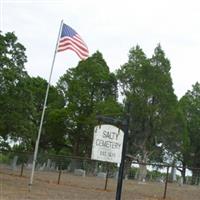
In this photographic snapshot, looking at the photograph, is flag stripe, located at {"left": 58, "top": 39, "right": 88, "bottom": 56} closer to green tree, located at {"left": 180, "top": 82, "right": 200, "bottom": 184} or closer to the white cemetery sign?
the white cemetery sign

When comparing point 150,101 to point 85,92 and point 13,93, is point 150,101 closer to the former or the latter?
point 85,92

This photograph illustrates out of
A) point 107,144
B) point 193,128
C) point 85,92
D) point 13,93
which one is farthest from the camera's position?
point 193,128

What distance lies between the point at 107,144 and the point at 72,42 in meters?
12.5

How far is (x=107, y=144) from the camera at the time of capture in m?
7.33

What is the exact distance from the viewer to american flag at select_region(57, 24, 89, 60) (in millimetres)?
19000

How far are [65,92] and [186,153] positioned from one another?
51.1ft

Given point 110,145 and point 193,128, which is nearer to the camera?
point 110,145

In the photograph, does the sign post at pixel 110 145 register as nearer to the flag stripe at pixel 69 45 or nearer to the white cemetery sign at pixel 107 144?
the white cemetery sign at pixel 107 144

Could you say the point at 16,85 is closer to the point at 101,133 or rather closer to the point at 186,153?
the point at 101,133

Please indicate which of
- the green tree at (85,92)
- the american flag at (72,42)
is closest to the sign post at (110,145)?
the american flag at (72,42)

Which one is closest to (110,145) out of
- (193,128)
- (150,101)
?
(150,101)

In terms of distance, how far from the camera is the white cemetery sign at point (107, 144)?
7297mm

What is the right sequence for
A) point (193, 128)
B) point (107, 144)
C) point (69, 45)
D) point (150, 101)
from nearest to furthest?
1. point (107, 144)
2. point (69, 45)
3. point (150, 101)
4. point (193, 128)

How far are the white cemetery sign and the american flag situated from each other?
1162 centimetres
